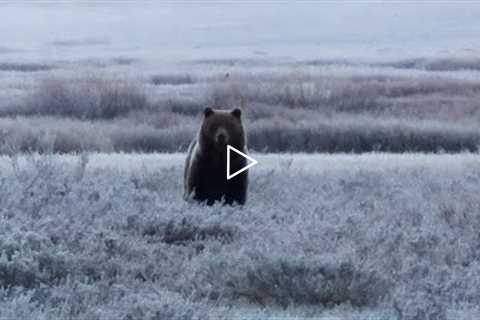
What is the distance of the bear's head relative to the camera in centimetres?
1196

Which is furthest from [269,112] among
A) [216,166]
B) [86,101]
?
[216,166]

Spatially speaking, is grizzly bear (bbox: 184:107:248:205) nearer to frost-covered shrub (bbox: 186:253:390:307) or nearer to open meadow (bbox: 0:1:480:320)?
open meadow (bbox: 0:1:480:320)

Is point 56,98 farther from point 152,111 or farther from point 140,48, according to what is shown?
point 140,48

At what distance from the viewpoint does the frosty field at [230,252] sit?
7.61m

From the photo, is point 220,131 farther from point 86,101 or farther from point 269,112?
point 86,101

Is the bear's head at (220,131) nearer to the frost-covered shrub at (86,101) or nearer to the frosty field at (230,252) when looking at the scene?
the frosty field at (230,252)

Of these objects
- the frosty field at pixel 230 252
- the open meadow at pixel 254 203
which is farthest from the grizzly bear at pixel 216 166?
the open meadow at pixel 254 203

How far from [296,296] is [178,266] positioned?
3.66 feet

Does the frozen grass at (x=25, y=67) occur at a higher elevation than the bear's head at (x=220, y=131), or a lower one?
lower

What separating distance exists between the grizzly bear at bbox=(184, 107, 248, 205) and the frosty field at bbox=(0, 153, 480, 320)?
23 centimetres

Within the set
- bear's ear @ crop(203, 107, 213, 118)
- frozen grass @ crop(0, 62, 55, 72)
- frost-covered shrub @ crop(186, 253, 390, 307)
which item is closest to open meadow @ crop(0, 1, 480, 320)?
frost-covered shrub @ crop(186, 253, 390, 307)

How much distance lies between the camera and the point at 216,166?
473 inches

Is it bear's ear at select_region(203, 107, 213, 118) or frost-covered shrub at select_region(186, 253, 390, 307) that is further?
bear's ear at select_region(203, 107, 213, 118)

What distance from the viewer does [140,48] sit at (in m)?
55.6
